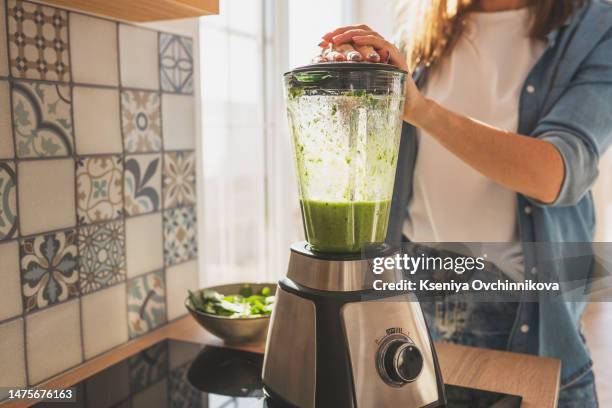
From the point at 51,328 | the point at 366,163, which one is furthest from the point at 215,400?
the point at 366,163

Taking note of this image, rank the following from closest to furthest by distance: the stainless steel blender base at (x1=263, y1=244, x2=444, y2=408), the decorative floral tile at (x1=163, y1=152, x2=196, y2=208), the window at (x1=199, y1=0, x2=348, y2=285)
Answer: the stainless steel blender base at (x1=263, y1=244, x2=444, y2=408), the decorative floral tile at (x1=163, y1=152, x2=196, y2=208), the window at (x1=199, y1=0, x2=348, y2=285)

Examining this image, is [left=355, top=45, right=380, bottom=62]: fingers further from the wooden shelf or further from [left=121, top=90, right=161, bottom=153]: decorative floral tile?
[left=121, top=90, right=161, bottom=153]: decorative floral tile

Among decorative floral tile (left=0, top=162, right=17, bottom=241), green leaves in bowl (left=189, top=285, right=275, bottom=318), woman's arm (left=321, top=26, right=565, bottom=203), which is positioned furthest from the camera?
green leaves in bowl (left=189, top=285, right=275, bottom=318)

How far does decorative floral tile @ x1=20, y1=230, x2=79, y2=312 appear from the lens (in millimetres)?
864

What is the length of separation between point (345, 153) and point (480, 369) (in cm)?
44

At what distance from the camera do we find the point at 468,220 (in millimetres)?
1167

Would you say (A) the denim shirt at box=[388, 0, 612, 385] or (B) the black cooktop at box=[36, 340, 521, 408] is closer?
(B) the black cooktop at box=[36, 340, 521, 408]

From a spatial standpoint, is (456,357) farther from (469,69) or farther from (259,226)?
(259,226)

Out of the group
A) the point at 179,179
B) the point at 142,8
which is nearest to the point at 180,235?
the point at 179,179

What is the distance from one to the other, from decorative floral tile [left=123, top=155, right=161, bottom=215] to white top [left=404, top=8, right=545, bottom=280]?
1.80 ft

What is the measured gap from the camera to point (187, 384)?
35.7 inches

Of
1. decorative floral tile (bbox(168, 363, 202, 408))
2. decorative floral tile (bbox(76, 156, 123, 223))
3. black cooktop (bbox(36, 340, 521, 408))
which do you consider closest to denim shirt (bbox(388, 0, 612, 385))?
black cooktop (bbox(36, 340, 521, 408))

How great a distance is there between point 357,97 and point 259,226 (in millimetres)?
1055

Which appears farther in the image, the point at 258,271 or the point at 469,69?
the point at 258,271
